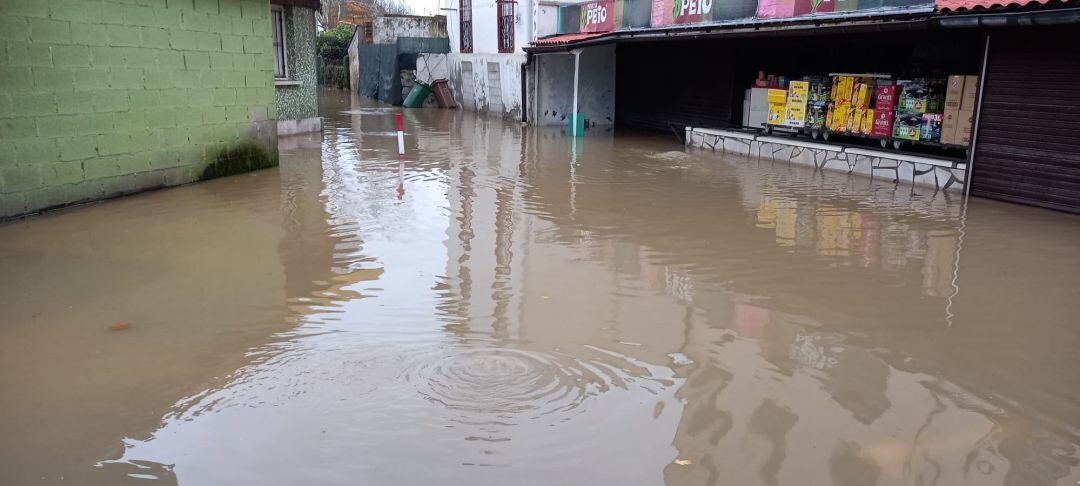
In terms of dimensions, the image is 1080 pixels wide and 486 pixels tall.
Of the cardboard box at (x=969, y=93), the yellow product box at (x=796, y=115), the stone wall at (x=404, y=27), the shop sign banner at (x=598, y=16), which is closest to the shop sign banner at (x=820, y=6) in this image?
the cardboard box at (x=969, y=93)

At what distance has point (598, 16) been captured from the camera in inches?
787

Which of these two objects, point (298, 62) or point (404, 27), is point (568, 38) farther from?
Result: point (404, 27)

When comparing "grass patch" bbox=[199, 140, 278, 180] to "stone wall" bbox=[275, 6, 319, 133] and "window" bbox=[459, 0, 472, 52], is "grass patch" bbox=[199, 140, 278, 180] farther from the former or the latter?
"window" bbox=[459, 0, 472, 52]

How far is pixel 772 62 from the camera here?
17719 millimetres

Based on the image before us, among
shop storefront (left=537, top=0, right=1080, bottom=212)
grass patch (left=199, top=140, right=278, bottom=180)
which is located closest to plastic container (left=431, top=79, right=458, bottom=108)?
shop storefront (left=537, top=0, right=1080, bottom=212)

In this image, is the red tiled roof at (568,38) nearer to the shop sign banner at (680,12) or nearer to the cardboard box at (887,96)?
the shop sign banner at (680,12)

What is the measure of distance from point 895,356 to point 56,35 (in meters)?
9.72

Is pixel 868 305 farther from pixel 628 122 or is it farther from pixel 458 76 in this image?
pixel 458 76

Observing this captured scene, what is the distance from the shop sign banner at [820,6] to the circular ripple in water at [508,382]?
908 cm

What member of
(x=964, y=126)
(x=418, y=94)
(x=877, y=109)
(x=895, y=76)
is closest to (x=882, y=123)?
(x=877, y=109)

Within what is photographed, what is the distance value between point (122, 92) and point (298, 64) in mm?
9004

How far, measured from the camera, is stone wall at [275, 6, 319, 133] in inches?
743

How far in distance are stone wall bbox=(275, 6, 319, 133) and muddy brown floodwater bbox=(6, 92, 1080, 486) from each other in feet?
29.3

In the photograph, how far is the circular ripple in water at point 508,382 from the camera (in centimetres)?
470
